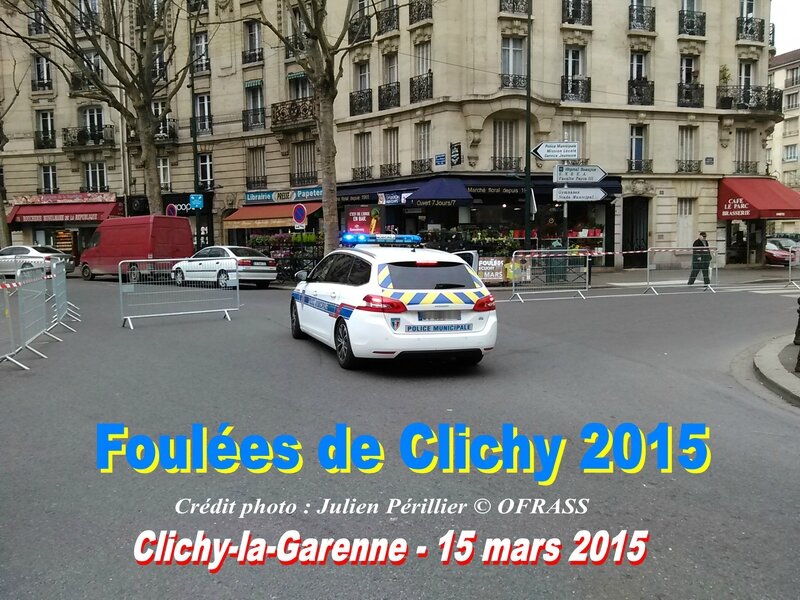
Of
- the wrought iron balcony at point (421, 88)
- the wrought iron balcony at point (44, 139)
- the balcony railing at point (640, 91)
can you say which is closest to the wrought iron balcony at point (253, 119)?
the wrought iron balcony at point (421, 88)

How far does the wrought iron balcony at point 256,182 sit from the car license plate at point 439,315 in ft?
90.1

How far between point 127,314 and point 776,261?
29.6 metres

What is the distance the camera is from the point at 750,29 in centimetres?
3091

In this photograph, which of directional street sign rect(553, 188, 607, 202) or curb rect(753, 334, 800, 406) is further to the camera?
directional street sign rect(553, 188, 607, 202)

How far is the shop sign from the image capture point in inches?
1249

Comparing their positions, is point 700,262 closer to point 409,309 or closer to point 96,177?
point 409,309

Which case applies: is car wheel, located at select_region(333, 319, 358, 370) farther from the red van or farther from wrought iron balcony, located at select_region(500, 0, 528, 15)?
wrought iron balcony, located at select_region(500, 0, 528, 15)

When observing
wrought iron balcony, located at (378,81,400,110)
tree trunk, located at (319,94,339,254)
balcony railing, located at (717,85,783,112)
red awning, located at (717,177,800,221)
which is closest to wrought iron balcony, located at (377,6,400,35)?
wrought iron balcony, located at (378,81,400,110)

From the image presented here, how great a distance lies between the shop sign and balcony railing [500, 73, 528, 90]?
956 centimetres

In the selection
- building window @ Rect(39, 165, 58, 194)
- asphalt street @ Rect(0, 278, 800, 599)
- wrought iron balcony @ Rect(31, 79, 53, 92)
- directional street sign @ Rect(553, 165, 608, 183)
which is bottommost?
asphalt street @ Rect(0, 278, 800, 599)

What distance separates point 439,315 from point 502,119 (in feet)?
69.8

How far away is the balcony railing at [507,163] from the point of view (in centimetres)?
2755

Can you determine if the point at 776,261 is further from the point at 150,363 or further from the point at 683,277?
the point at 150,363

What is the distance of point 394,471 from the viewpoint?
473 centimetres
